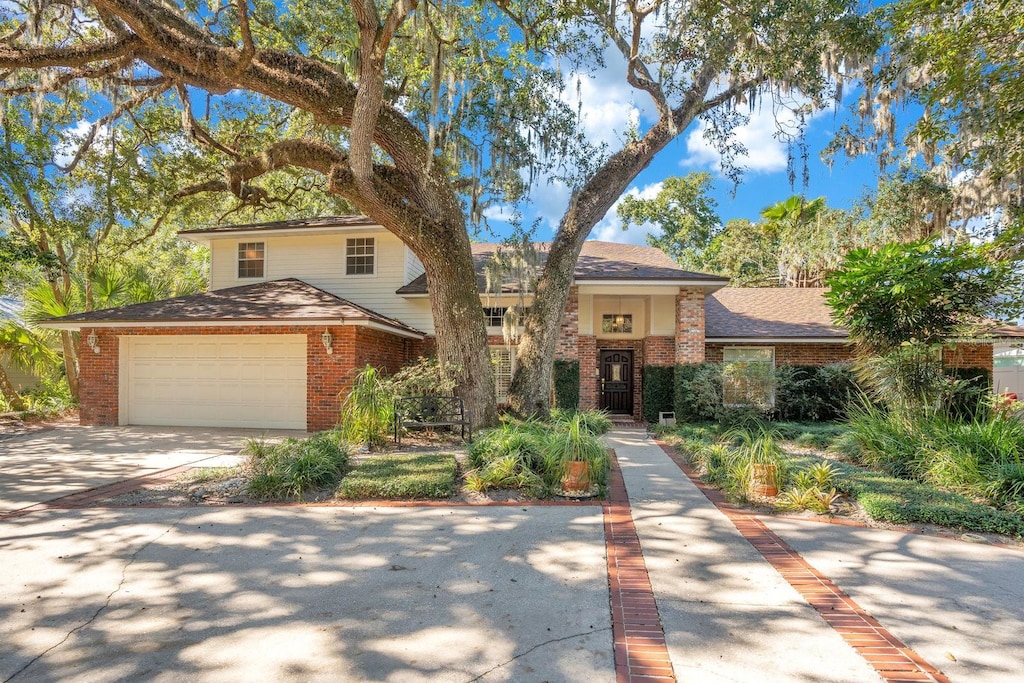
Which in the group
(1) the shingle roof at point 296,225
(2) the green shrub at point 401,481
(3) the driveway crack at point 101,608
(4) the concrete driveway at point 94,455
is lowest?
(4) the concrete driveway at point 94,455

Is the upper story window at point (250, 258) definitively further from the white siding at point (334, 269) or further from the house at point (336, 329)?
the white siding at point (334, 269)

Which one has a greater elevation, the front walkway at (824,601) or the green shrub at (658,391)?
the green shrub at (658,391)

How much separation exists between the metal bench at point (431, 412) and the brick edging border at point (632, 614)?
4.23m

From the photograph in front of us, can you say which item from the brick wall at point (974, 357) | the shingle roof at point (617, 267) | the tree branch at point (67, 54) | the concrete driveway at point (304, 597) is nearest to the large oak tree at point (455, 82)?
the tree branch at point (67, 54)

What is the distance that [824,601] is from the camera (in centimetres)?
345

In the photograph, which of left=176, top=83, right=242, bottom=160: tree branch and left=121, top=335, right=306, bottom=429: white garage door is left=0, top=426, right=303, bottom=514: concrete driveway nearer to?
left=121, top=335, right=306, bottom=429: white garage door

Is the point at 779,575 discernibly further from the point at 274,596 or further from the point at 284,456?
the point at 284,456

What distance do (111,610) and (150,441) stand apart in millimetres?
7888

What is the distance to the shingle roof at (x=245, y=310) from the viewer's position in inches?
435

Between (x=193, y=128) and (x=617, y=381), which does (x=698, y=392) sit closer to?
(x=617, y=381)

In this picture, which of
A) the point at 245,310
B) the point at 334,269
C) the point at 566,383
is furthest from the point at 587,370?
the point at 245,310

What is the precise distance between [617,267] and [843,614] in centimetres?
1139

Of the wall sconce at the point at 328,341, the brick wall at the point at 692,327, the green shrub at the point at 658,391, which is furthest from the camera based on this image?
the green shrub at the point at 658,391

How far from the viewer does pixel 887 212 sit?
55.1 ft
